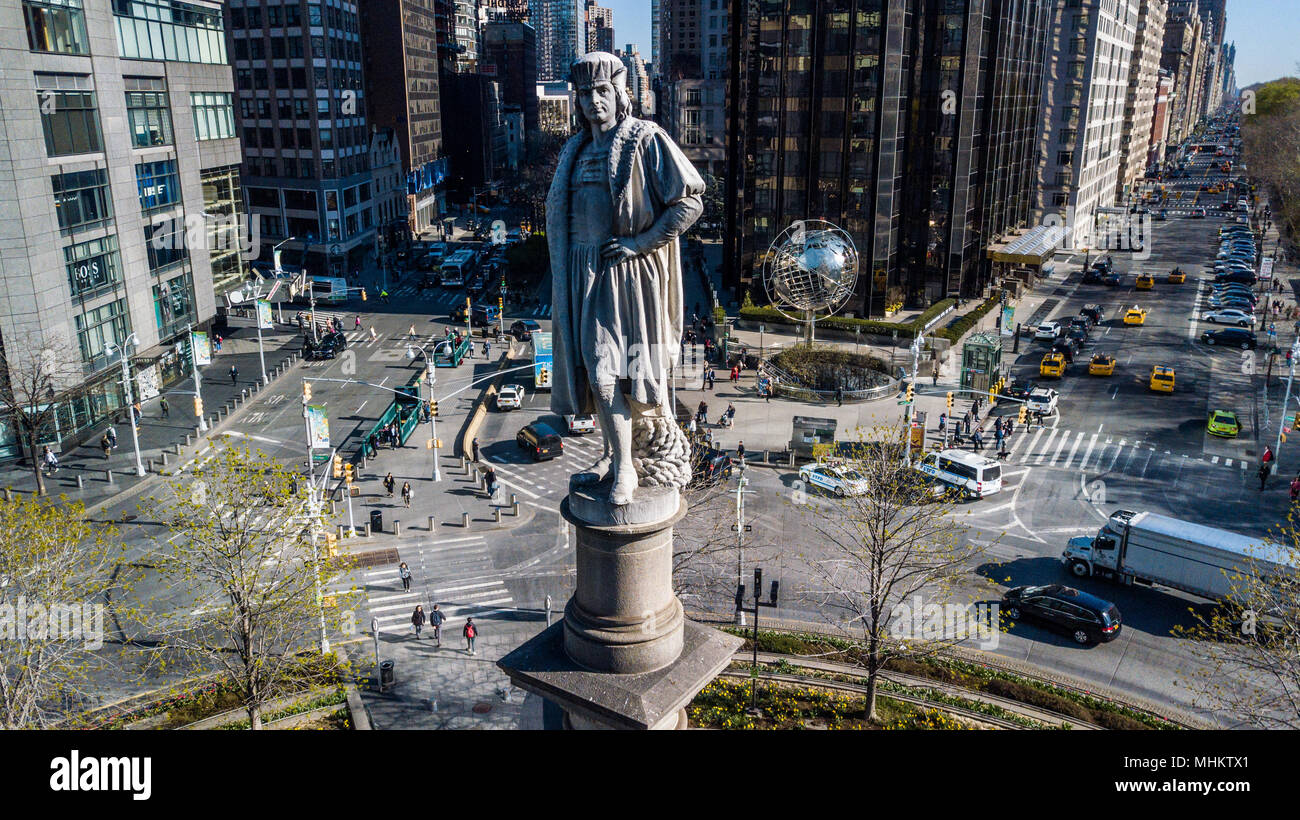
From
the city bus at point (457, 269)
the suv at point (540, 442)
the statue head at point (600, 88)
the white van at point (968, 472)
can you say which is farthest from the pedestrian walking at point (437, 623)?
the city bus at point (457, 269)

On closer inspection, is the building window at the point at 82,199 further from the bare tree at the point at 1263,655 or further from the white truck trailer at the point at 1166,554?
the bare tree at the point at 1263,655

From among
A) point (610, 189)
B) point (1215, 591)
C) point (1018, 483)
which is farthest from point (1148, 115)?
A: point (610, 189)

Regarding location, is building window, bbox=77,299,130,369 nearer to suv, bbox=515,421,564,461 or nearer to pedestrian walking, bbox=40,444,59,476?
pedestrian walking, bbox=40,444,59,476

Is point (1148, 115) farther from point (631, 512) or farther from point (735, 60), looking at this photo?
point (631, 512)

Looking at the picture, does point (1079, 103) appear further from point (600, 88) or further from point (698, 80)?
point (600, 88)

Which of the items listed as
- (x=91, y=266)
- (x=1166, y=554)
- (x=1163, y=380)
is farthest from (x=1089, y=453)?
(x=91, y=266)

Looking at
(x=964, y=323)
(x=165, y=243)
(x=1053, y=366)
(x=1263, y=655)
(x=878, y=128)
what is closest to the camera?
(x=1263, y=655)
